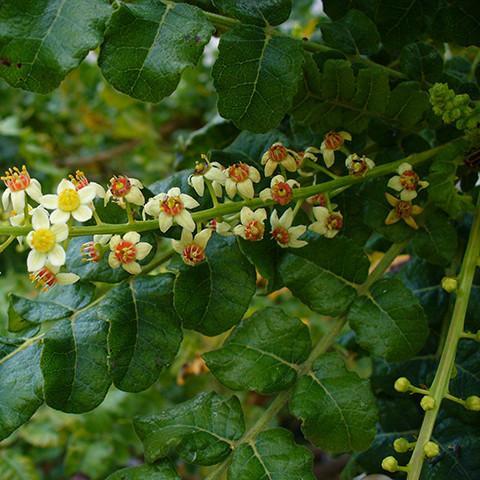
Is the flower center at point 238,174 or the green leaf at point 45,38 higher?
the green leaf at point 45,38

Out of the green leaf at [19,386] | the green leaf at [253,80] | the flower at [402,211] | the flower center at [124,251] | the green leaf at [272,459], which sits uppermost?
the green leaf at [253,80]

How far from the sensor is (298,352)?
0.79 m

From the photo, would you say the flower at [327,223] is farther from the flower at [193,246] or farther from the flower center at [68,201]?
the flower center at [68,201]

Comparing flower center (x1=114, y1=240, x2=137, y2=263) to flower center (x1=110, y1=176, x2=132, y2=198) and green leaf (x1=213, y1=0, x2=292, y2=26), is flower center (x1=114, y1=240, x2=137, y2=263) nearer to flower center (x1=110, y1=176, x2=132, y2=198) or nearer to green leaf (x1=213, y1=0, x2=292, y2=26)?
flower center (x1=110, y1=176, x2=132, y2=198)

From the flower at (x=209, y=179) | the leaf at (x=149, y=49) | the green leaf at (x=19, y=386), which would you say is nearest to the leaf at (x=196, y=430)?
the green leaf at (x=19, y=386)

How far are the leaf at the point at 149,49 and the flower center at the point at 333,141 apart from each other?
19 centimetres

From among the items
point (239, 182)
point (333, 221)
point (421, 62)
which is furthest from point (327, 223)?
point (421, 62)

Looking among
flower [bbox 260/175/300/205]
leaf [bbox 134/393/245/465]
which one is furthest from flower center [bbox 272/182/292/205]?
leaf [bbox 134/393/245/465]

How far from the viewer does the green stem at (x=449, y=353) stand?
2.19 ft

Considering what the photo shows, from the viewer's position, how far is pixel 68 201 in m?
0.68

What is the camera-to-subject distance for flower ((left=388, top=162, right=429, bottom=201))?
0.81 metres

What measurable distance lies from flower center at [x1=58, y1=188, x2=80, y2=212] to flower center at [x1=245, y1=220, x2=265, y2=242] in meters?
0.16

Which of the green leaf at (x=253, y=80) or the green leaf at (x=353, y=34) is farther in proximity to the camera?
the green leaf at (x=353, y=34)

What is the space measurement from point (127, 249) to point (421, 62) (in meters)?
0.39
